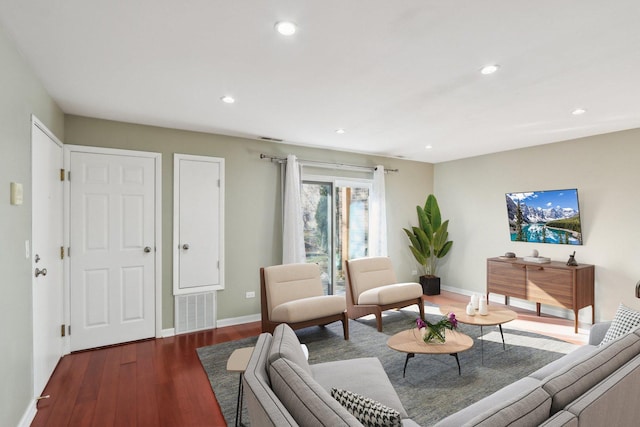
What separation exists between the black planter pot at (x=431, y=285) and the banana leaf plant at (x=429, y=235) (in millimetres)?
281

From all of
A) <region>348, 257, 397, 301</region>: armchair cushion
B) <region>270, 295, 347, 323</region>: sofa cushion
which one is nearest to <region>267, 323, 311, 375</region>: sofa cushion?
<region>270, 295, 347, 323</region>: sofa cushion

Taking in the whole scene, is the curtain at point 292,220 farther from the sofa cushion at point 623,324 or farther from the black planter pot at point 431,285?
the sofa cushion at point 623,324

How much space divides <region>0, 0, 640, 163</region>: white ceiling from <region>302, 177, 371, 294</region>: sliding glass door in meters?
1.55

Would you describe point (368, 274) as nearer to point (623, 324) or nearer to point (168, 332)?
point (168, 332)

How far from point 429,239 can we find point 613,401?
15.7ft

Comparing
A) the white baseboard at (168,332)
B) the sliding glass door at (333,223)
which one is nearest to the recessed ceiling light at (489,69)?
the sliding glass door at (333,223)

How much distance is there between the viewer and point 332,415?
1.12m

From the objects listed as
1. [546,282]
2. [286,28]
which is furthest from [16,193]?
[546,282]

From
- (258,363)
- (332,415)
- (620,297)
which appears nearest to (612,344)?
(332,415)

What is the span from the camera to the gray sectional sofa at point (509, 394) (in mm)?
1160

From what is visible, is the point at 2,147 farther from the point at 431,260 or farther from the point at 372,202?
the point at 431,260

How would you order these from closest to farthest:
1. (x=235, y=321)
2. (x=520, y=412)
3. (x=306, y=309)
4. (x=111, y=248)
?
→ (x=520, y=412)
(x=306, y=309)
(x=111, y=248)
(x=235, y=321)

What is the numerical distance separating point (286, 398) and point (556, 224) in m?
4.94

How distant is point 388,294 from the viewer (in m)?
4.22
